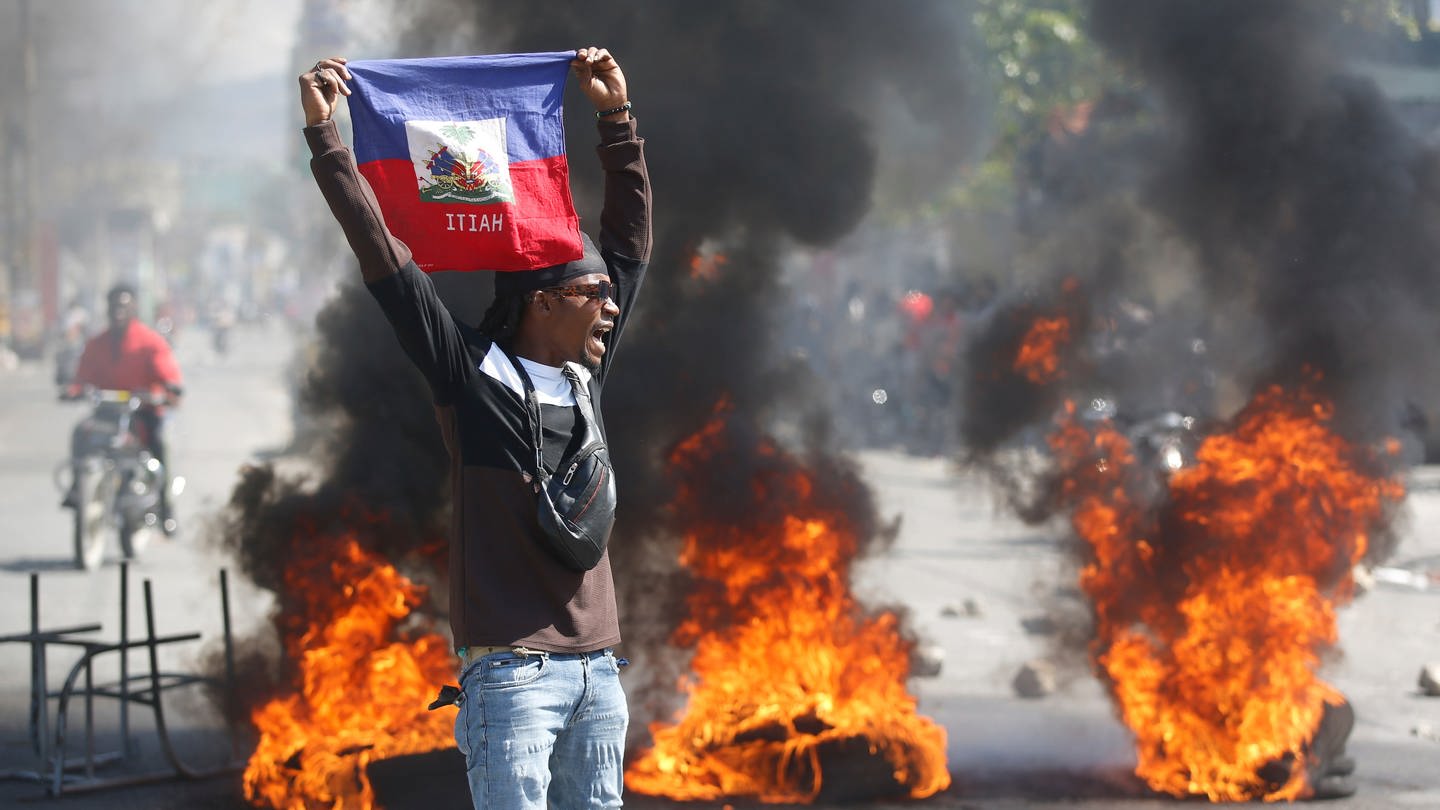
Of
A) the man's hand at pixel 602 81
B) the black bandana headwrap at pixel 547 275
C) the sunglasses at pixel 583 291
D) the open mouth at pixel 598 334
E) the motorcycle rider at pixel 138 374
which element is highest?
the motorcycle rider at pixel 138 374

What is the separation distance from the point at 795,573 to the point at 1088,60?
1581 centimetres

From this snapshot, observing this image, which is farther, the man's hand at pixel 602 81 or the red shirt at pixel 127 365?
the red shirt at pixel 127 365

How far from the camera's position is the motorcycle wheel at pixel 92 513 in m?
10.8

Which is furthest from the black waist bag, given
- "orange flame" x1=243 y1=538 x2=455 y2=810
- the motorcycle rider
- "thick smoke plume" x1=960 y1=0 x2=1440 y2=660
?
the motorcycle rider

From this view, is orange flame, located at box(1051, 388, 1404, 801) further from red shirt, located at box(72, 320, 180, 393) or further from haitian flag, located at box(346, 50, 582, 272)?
red shirt, located at box(72, 320, 180, 393)

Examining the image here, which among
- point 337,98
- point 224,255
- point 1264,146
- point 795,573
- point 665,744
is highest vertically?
point 224,255

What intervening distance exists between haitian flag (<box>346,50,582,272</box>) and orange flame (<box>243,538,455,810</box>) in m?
2.16

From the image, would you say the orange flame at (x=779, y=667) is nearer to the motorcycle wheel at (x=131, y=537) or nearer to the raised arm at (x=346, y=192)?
the raised arm at (x=346, y=192)

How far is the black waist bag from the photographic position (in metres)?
2.81

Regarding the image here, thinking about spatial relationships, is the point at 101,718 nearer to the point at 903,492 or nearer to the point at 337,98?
the point at 337,98

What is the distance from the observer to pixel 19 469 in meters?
17.8

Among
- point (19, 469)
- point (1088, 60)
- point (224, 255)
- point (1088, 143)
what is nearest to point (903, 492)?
point (1088, 143)

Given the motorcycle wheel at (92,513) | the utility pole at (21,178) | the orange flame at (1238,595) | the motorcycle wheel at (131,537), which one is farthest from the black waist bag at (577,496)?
the utility pole at (21,178)

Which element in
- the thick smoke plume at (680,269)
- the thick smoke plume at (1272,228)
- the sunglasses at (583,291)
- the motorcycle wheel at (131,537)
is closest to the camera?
the sunglasses at (583,291)
